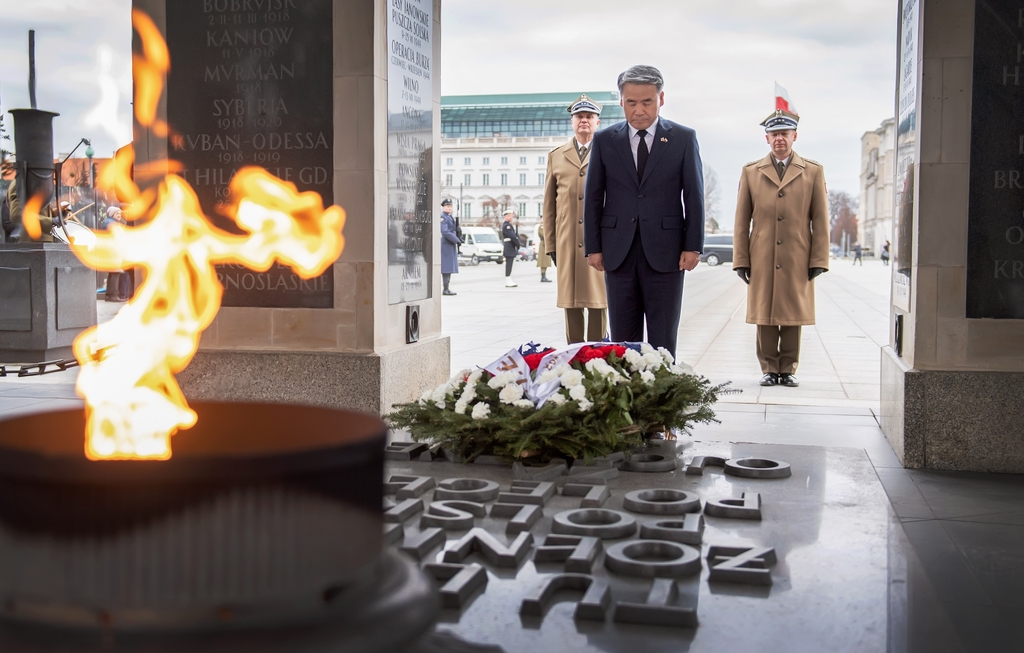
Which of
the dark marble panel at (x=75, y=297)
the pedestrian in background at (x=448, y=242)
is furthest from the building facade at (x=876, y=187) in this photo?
the dark marble panel at (x=75, y=297)

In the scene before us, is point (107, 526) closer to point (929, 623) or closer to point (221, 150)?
point (929, 623)

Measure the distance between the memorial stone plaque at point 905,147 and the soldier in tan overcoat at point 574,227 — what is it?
8.81 ft

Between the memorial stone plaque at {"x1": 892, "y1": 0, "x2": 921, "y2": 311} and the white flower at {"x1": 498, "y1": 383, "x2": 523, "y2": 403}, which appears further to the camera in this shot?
the memorial stone plaque at {"x1": 892, "y1": 0, "x2": 921, "y2": 311}

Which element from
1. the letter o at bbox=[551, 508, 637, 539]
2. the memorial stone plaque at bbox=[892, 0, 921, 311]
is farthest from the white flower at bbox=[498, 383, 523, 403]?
the memorial stone plaque at bbox=[892, 0, 921, 311]

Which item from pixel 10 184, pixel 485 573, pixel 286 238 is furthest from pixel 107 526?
pixel 10 184

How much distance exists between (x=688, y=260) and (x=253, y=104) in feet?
8.78

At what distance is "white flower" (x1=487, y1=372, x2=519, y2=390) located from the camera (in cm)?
465

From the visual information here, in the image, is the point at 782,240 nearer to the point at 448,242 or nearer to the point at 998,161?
the point at 998,161

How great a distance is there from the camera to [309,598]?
1841mm

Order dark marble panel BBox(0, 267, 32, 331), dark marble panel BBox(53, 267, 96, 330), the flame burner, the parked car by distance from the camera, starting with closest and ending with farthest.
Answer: the flame burner
dark marble panel BBox(0, 267, 32, 331)
dark marble panel BBox(53, 267, 96, 330)
the parked car

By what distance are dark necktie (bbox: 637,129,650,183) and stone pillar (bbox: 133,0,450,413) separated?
146 cm

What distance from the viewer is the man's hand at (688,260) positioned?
230 inches

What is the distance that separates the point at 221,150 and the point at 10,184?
481 centimetres

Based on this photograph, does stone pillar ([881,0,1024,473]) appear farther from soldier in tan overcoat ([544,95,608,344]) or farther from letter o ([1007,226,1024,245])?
soldier in tan overcoat ([544,95,608,344])
